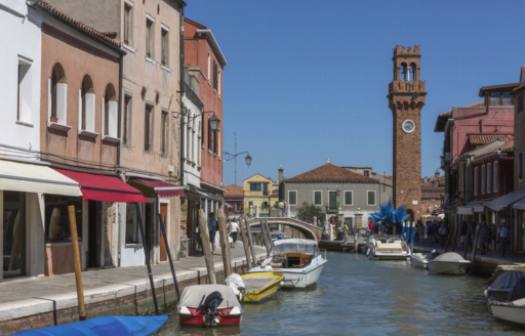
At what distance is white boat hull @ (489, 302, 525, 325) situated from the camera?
58.5 feet

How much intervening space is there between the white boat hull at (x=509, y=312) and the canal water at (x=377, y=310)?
0.19m

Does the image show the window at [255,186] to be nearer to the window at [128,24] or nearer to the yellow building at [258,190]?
the yellow building at [258,190]

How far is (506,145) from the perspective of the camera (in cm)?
4434

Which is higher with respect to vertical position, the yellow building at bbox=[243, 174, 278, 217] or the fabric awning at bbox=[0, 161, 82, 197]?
the yellow building at bbox=[243, 174, 278, 217]

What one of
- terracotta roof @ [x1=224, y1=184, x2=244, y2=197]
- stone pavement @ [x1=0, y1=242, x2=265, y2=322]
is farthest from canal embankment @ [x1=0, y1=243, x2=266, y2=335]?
terracotta roof @ [x1=224, y1=184, x2=244, y2=197]

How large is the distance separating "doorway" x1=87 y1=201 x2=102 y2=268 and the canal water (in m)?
3.98

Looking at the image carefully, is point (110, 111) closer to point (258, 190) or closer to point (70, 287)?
point (70, 287)

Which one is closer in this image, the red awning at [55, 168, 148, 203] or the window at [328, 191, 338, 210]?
the red awning at [55, 168, 148, 203]

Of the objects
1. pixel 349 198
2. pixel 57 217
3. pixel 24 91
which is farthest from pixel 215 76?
pixel 349 198

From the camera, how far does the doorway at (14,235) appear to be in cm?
1759

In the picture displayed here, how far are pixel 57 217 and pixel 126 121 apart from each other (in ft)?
15.0

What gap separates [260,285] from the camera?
2286 centimetres

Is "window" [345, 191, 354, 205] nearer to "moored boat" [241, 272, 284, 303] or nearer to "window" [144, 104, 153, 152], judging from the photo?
"window" [144, 104, 153, 152]

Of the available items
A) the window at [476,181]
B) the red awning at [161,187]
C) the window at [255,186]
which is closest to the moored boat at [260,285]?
the red awning at [161,187]
